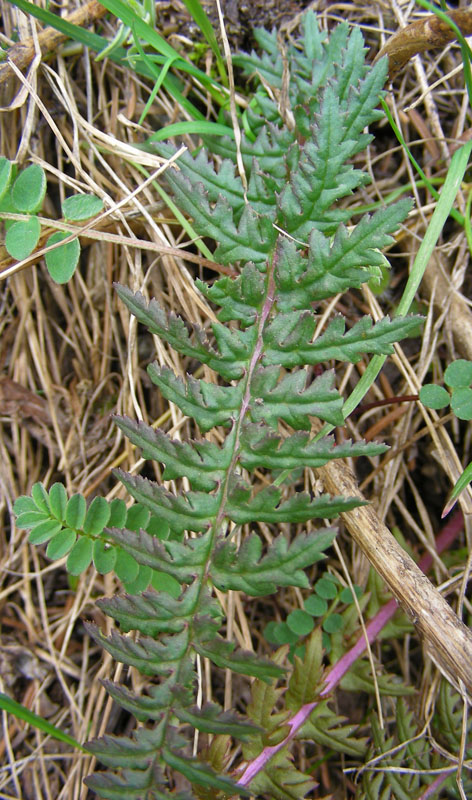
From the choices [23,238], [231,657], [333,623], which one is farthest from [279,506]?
[23,238]

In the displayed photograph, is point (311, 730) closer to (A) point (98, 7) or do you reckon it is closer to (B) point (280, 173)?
(B) point (280, 173)

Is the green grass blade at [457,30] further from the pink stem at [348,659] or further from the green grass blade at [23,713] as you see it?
the green grass blade at [23,713]

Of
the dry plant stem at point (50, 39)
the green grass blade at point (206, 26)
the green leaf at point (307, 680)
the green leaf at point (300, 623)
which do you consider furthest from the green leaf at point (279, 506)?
the dry plant stem at point (50, 39)

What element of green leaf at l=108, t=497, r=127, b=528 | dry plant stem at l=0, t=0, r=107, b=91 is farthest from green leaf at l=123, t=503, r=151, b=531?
dry plant stem at l=0, t=0, r=107, b=91

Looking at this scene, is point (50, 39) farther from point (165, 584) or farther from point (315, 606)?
point (315, 606)

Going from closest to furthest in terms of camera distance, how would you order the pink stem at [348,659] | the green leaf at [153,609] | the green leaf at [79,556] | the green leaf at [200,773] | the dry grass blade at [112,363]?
the green leaf at [200,773] → the green leaf at [153,609] → the pink stem at [348,659] → the green leaf at [79,556] → the dry grass blade at [112,363]

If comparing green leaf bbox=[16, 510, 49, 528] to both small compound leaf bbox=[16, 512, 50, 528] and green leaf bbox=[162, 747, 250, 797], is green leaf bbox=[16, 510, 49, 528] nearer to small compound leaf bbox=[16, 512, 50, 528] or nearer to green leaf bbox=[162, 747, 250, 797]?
small compound leaf bbox=[16, 512, 50, 528]
